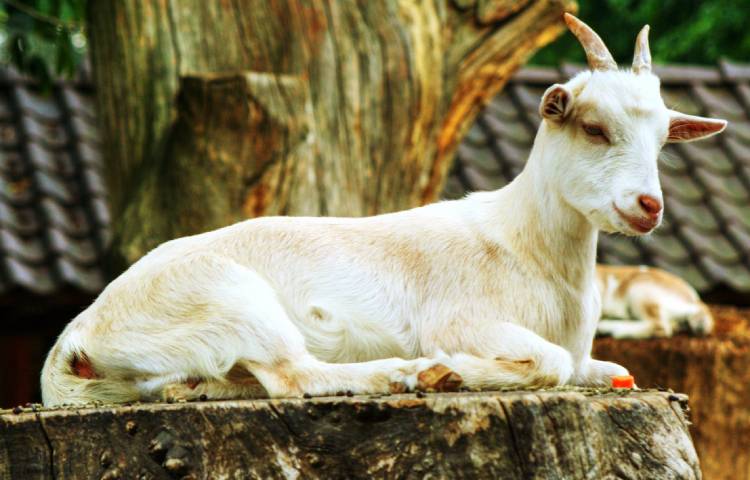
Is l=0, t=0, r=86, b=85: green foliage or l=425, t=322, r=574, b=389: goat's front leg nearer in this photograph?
l=425, t=322, r=574, b=389: goat's front leg

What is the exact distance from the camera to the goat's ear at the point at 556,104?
354 cm

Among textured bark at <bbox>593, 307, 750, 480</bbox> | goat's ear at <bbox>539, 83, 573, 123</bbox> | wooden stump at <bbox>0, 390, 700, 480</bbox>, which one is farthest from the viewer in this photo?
textured bark at <bbox>593, 307, 750, 480</bbox>

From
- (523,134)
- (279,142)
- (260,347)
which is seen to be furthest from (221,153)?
(523,134)

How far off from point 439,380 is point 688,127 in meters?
1.27

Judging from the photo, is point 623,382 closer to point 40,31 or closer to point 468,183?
point 40,31

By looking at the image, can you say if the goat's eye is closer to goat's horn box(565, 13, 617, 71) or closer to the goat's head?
the goat's head

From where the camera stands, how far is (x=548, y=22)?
6496mm

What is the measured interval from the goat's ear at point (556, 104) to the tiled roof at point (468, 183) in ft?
17.0

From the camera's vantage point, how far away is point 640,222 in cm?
345

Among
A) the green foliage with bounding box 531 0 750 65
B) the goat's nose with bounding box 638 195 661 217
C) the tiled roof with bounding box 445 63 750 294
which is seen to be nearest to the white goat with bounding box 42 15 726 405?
the goat's nose with bounding box 638 195 661 217

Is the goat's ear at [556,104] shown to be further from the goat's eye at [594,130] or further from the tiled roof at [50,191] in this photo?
the tiled roof at [50,191]

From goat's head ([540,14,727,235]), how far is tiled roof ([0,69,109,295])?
5.17 m

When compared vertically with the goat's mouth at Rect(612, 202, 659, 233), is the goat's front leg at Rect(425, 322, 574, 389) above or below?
below

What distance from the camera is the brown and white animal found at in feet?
25.1
